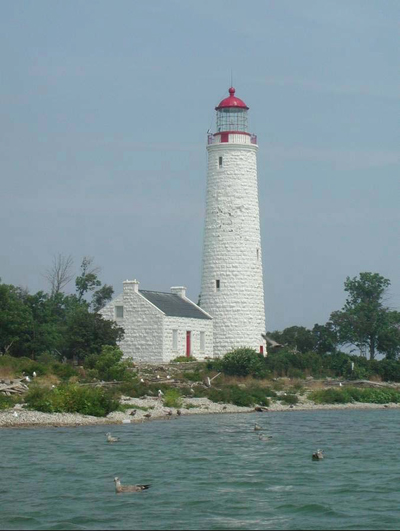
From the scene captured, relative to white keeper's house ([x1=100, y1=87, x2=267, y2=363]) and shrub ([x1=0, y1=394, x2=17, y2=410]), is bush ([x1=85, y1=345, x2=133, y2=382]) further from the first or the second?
shrub ([x1=0, y1=394, x2=17, y2=410])

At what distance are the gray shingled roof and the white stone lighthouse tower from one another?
91 centimetres

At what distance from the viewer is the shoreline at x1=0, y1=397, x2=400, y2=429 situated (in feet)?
103

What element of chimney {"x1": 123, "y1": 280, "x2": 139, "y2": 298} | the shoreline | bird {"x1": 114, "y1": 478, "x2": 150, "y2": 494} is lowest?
bird {"x1": 114, "y1": 478, "x2": 150, "y2": 494}

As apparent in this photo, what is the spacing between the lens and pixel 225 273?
54.5 metres

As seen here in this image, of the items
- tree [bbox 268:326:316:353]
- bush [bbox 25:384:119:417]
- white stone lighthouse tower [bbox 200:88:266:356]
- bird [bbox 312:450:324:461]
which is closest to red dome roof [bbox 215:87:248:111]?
white stone lighthouse tower [bbox 200:88:266:356]

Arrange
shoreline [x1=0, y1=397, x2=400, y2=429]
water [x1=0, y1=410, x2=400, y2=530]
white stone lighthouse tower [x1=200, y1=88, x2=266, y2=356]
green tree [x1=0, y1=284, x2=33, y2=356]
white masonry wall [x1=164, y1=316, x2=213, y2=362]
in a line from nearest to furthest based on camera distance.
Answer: water [x1=0, y1=410, x2=400, y2=530]
shoreline [x1=0, y1=397, x2=400, y2=429]
green tree [x1=0, y1=284, x2=33, y2=356]
white masonry wall [x1=164, y1=316, x2=213, y2=362]
white stone lighthouse tower [x1=200, y1=88, x2=266, y2=356]

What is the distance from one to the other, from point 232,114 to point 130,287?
1101 cm

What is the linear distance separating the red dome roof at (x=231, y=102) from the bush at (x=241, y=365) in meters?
13.7

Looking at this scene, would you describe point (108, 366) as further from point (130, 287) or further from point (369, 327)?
point (369, 327)

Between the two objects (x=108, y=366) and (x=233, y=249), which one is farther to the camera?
(x=233, y=249)

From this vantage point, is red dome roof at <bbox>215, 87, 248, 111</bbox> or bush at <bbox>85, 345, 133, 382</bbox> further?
red dome roof at <bbox>215, 87, 248, 111</bbox>

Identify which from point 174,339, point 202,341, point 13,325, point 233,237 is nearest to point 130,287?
point 174,339

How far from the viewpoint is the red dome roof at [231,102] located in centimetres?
5519

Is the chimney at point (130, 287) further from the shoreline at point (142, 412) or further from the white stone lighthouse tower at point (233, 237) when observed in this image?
the shoreline at point (142, 412)
